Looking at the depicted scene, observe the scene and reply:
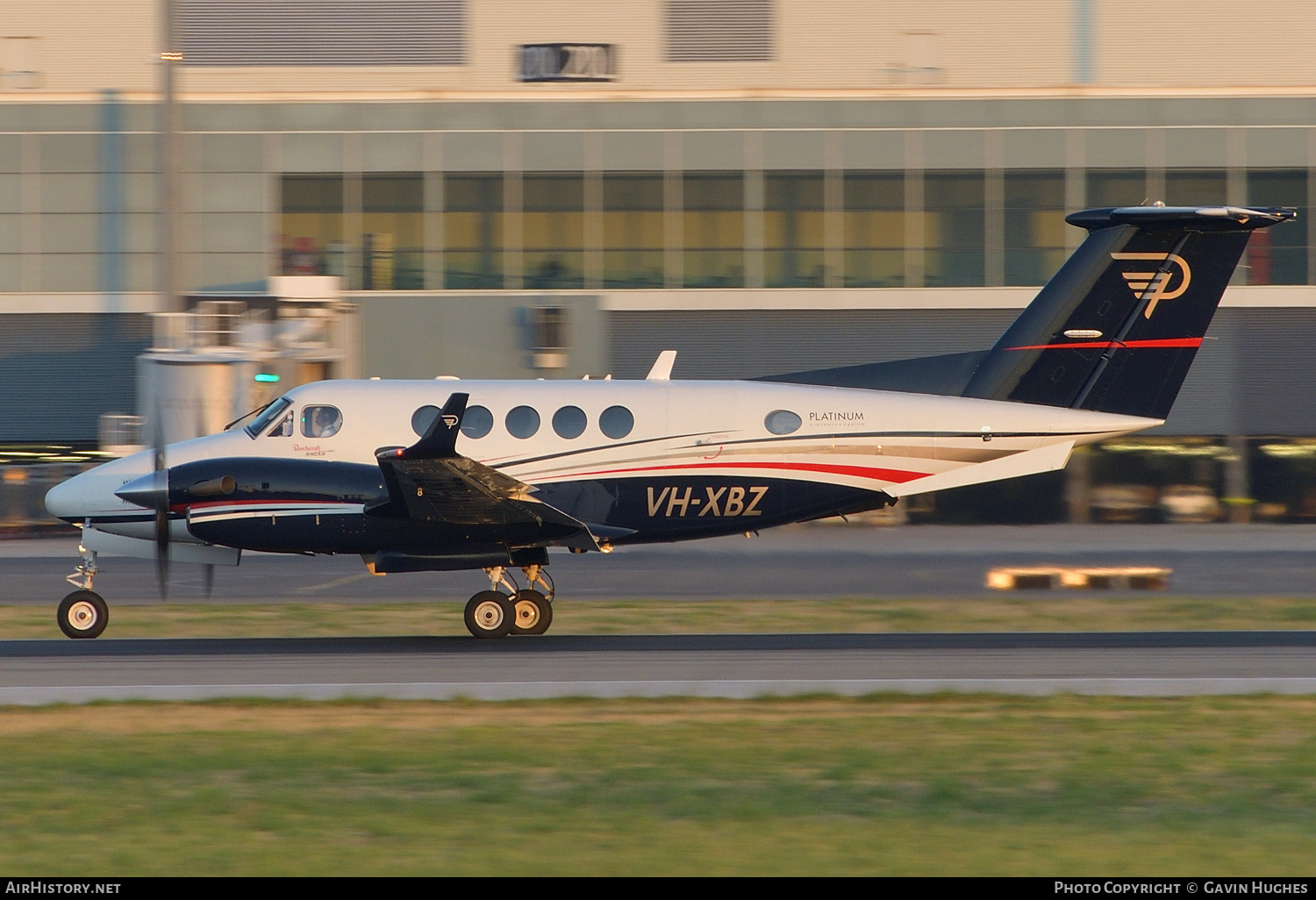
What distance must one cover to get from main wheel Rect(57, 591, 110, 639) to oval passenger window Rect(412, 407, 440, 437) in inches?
145

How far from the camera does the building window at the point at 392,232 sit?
31562 mm

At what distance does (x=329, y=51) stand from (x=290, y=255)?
4.84 metres

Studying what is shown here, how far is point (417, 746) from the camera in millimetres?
9906

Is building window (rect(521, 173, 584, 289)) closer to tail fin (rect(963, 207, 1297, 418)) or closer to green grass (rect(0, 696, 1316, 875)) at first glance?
tail fin (rect(963, 207, 1297, 418))

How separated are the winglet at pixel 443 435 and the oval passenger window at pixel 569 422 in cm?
182

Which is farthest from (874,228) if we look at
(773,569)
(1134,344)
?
(1134,344)

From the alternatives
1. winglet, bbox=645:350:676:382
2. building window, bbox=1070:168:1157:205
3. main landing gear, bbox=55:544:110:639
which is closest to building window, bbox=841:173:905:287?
building window, bbox=1070:168:1157:205

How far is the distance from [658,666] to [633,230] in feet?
66.1

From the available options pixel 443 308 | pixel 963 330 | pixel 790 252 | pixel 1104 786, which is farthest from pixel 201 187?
pixel 1104 786

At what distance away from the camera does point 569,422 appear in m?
15.1

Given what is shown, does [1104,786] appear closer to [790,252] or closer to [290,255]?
[790,252]

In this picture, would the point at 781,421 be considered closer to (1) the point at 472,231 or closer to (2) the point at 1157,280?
(2) the point at 1157,280

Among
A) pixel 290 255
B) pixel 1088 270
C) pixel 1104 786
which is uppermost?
pixel 290 255

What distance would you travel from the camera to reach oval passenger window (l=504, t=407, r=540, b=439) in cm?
1506
